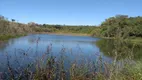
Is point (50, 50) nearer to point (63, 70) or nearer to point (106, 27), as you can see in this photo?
point (63, 70)

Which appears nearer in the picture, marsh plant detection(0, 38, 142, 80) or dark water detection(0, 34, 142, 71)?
marsh plant detection(0, 38, 142, 80)

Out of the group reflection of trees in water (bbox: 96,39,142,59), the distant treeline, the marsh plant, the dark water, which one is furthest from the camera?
the distant treeline

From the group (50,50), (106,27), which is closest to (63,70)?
(50,50)

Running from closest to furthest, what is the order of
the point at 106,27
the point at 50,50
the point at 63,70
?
the point at 50,50 → the point at 63,70 → the point at 106,27

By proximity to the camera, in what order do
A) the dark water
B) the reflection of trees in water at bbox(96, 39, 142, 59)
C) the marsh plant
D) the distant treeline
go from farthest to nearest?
the distant treeline → the dark water → the reflection of trees in water at bbox(96, 39, 142, 59) → the marsh plant

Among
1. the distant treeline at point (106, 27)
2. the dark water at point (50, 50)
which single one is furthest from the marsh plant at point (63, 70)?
the distant treeline at point (106, 27)

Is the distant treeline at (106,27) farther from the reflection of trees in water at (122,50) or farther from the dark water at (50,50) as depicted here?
the dark water at (50,50)

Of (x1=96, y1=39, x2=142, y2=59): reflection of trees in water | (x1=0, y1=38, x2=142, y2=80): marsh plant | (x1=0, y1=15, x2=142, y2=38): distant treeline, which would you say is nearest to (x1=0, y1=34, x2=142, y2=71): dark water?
(x1=96, y1=39, x2=142, y2=59): reflection of trees in water

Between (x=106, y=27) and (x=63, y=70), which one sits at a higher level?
(x=63, y=70)

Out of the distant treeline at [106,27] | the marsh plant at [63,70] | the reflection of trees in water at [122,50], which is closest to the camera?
the marsh plant at [63,70]

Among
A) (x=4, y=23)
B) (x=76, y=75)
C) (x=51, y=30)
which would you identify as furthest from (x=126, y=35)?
(x=51, y=30)

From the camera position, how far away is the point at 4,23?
46.1 meters

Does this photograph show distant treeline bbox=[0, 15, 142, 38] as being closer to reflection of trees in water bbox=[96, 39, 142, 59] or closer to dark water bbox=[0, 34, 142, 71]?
reflection of trees in water bbox=[96, 39, 142, 59]

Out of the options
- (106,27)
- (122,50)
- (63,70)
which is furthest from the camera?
(106,27)
